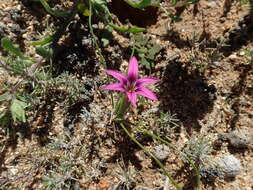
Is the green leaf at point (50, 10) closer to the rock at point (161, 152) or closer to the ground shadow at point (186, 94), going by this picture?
the ground shadow at point (186, 94)

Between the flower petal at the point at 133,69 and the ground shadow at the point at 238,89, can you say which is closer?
the flower petal at the point at 133,69

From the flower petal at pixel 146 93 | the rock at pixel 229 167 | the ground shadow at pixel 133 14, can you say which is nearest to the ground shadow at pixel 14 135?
the flower petal at pixel 146 93

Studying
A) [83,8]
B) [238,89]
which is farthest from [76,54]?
[238,89]

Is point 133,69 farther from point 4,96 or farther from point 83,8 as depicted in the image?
point 4,96

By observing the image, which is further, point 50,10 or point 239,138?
point 239,138

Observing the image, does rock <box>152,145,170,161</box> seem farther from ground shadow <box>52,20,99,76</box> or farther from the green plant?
ground shadow <box>52,20,99,76</box>

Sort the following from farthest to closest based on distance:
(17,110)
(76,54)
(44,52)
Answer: (76,54) → (44,52) → (17,110)

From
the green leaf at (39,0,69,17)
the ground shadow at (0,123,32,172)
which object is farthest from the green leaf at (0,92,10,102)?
the green leaf at (39,0,69,17)
